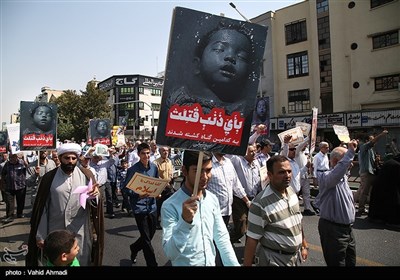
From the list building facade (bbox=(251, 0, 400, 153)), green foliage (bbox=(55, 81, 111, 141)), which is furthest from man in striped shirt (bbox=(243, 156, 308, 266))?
green foliage (bbox=(55, 81, 111, 141))

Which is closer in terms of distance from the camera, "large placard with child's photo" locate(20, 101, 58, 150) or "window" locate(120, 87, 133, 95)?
"large placard with child's photo" locate(20, 101, 58, 150)

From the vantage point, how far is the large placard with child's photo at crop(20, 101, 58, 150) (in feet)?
22.5

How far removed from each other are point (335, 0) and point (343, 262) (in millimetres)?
25793

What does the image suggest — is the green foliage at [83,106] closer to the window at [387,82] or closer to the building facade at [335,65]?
the building facade at [335,65]

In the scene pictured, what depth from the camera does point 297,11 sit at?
27.1 m

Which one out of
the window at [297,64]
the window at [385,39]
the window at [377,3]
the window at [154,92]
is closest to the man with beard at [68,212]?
the window at [385,39]

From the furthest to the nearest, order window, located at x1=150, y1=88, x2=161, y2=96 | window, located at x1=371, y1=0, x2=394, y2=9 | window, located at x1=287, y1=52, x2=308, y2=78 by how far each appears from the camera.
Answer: window, located at x1=150, y1=88, x2=161, y2=96 → window, located at x1=287, y1=52, x2=308, y2=78 → window, located at x1=371, y1=0, x2=394, y2=9

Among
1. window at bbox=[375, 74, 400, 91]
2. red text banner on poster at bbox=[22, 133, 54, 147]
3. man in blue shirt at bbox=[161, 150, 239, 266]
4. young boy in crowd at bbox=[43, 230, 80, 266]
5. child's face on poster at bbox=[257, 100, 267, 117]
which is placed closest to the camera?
man in blue shirt at bbox=[161, 150, 239, 266]

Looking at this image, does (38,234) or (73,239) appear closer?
(73,239)

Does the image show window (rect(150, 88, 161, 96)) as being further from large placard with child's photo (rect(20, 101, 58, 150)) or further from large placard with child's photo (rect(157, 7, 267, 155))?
large placard with child's photo (rect(157, 7, 267, 155))

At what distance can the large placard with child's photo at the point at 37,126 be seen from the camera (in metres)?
6.84

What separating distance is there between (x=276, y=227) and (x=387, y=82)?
23561 mm
